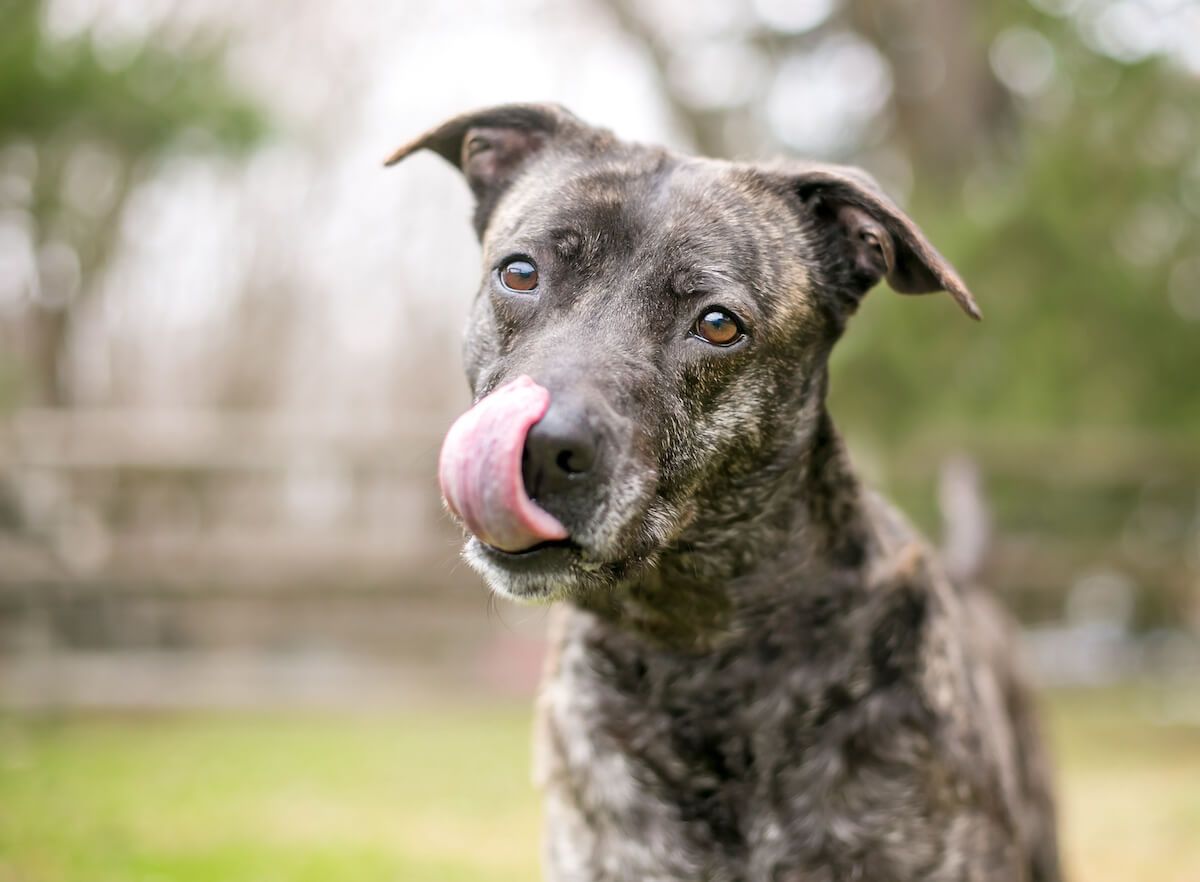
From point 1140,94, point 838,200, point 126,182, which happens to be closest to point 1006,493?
point 1140,94

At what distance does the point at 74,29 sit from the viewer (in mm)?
7777

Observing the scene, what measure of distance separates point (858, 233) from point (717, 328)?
0.62 meters

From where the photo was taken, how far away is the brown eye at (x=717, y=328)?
272 centimetres

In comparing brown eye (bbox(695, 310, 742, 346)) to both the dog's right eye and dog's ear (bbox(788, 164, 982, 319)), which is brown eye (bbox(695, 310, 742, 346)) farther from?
dog's ear (bbox(788, 164, 982, 319))

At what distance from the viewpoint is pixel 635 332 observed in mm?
2615

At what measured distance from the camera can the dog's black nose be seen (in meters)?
2.30

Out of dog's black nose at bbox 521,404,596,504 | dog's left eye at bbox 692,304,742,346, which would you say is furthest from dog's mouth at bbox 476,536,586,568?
dog's left eye at bbox 692,304,742,346

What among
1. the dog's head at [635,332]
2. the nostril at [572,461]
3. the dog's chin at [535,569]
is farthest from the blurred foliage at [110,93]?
the nostril at [572,461]

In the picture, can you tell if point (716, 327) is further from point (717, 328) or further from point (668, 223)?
point (668, 223)

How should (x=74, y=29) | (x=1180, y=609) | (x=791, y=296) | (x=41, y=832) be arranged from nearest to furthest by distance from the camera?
(x=791, y=296), (x=41, y=832), (x=74, y=29), (x=1180, y=609)

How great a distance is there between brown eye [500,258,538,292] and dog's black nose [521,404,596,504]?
557mm

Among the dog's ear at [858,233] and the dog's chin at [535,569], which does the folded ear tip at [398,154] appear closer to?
the dog's ear at [858,233]

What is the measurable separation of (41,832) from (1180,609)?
1099cm

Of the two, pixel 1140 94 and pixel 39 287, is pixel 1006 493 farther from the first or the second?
pixel 39 287
